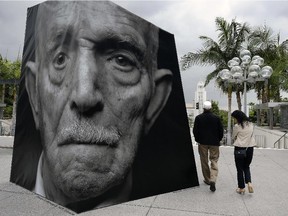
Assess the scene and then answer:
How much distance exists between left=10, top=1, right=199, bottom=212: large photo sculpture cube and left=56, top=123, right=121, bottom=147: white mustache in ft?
0.05

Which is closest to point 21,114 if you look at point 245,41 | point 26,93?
point 26,93

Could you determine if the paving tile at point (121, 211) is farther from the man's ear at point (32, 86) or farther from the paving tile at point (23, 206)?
the man's ear at point (32, 86)

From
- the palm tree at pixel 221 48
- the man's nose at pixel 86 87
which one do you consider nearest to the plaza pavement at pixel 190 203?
the man's nose at pixel 86 87

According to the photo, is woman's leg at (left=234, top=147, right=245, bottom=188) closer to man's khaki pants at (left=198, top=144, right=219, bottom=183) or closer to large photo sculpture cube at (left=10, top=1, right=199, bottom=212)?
man's khaki pants at (left=198, top=144, right=219, bottom=183)

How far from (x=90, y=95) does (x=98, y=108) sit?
9.4 inches

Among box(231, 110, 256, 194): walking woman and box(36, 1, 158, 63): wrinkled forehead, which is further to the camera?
box(231, 110, 256, 194): walking woman

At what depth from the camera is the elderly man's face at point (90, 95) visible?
396 centimetres

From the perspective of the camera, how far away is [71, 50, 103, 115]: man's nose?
3949 mm

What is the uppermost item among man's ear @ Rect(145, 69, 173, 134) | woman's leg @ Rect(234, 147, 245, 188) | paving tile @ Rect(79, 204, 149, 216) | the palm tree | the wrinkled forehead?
the palm tree

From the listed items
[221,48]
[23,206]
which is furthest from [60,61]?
[221,48]

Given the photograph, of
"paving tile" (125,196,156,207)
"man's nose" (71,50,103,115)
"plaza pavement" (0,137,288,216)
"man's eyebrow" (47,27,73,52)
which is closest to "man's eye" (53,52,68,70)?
"man's eyebrow" (47,27,73,52)

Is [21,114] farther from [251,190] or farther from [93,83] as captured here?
[251,190]

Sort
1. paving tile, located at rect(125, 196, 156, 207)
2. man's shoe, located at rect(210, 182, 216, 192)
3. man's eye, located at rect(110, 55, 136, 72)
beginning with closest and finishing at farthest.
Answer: man's eye, located at rect(110, 55, 136, 72) → paving tile, located at rect(125, 196, 156, 207) → man's shoe, located at rect(210, 182, 216, 192)

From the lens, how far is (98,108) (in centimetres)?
405
